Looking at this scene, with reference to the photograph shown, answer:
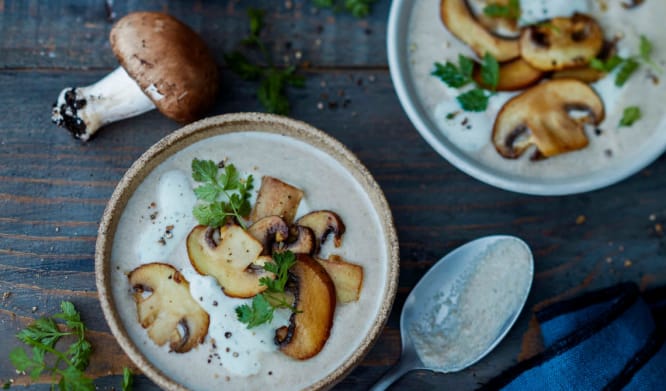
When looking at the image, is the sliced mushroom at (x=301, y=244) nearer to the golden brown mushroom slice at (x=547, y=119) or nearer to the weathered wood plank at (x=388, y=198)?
the weathered wood plank at (x=388, y=198)

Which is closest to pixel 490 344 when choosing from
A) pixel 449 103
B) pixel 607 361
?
pixel 607 361

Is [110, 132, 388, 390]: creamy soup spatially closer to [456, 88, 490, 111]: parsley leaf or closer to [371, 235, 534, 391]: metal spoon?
[371, 235, 534, 391]: metal spoon

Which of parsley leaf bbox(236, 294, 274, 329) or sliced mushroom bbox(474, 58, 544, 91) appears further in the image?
sliced mushroom bbox(474, 58, 544, 91)

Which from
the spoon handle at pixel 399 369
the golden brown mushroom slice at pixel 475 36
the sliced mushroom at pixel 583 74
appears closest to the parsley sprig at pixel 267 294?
the spoon handle at pixel 399 369

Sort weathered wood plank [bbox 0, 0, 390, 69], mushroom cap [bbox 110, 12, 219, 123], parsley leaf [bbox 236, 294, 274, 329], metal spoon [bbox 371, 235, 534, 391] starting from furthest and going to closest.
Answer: weathered wood plank [bbox 0, 0, 390, 69] < metal spoon [bbox 371, 235, 534, 391] < mushroom cap [bbox 110, 12, 219, 123] < parsley leaf [bbox 236, 294, 274, 329]

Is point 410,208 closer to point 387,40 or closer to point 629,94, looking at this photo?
point 387,40

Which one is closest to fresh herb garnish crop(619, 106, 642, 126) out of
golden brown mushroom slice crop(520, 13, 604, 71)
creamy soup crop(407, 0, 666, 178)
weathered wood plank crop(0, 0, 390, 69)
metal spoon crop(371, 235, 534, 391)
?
creamy soup crop(407, 0, 666, 178)
